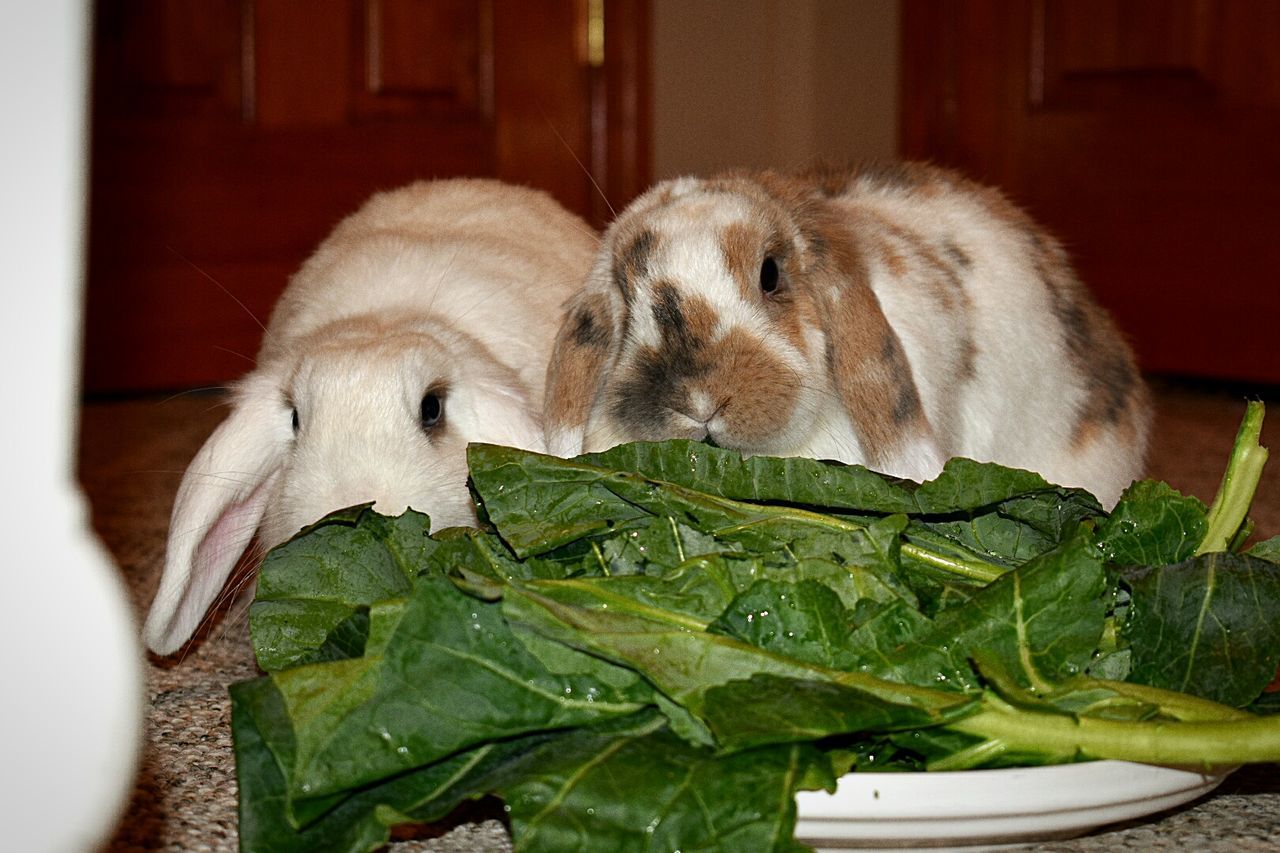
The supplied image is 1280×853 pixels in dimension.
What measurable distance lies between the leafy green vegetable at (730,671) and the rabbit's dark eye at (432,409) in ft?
1.71

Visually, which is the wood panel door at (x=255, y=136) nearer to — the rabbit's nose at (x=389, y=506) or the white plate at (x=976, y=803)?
the rabbit's nose at (x=389, y=506)

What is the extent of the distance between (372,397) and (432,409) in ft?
0.30

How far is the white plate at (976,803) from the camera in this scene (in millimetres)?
1005

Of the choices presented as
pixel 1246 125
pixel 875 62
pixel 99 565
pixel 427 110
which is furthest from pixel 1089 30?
pixel 99 565

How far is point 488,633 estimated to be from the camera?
1079mm

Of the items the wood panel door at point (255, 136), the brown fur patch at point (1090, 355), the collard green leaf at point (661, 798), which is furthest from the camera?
the wood panel door at point (255, 136)

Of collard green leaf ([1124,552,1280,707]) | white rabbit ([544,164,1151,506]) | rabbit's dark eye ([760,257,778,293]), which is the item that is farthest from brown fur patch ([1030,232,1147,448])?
collard green leaf ([1124,552,1280,707])

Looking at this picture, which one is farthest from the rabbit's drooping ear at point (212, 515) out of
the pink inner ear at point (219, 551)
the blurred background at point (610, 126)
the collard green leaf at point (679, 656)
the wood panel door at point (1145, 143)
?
the wood panel door at point (1145, 143)

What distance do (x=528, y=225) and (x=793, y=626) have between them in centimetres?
148

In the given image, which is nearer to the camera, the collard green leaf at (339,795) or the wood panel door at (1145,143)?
the collard green leaf at (339,795)

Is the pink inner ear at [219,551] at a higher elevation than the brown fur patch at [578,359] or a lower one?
lower

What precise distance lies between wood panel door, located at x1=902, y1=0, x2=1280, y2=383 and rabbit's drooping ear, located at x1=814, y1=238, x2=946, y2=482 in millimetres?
2362

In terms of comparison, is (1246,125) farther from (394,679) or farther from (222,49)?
(394,679)

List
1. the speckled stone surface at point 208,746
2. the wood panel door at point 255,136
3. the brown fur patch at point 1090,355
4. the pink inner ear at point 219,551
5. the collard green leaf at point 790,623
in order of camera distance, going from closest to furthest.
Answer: the collard green leaf at point 790,623 < the speckled stone surface at point 208,746 < the pink inner ear at point 219,551 < the brown fur patch at point 1090,355 < the wood panel door at point 255,136
